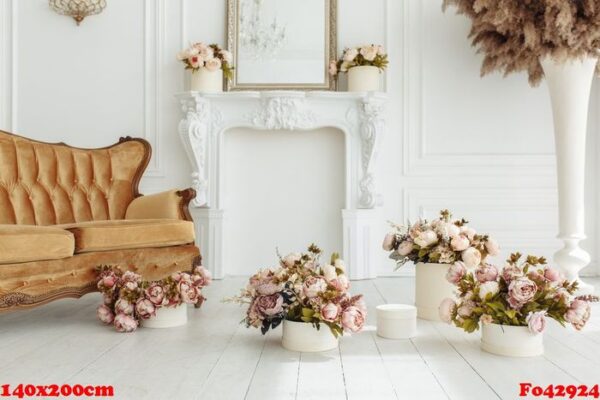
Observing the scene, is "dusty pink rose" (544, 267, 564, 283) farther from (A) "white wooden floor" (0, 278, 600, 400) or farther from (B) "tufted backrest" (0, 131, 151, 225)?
(B) "tufted backrest" (0, 131, 151, 225)

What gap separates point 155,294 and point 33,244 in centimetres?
59

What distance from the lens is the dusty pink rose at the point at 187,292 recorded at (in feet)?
8.13

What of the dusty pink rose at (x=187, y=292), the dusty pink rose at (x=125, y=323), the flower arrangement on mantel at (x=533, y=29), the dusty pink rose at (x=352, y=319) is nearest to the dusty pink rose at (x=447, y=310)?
the dusty pink rose at (x=352, y=319)

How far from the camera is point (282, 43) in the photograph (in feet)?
13.8

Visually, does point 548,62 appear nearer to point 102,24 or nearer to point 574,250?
point 574,250

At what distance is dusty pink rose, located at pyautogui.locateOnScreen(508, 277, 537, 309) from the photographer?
76.7 inches

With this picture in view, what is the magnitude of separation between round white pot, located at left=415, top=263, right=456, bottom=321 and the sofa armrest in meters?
1.40

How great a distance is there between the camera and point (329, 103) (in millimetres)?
4094

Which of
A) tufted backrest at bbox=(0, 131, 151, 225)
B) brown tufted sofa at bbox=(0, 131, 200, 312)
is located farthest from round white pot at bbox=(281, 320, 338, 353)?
tufted backrest at bbox=(0, 131, 151, 225)

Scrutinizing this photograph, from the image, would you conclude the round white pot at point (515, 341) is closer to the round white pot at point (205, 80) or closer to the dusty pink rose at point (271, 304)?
the dusty pink rose at point (271, 304)

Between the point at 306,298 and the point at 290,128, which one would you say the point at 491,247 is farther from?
the point at 290,128

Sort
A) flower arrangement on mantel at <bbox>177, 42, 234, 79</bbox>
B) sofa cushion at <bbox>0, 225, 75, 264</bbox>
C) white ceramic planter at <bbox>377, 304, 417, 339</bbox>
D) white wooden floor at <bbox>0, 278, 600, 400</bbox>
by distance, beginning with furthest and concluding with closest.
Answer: flower arrangement on mantel at <bbox>177, 42, 234, 79</bbox>
sofa cushion at <bbox>0, 225, 75, 264</bbox>
white ceramic planter at <bbox>377, 304, 417, 339</bbox>
white wooden floor at <bbox>0, 278, 600, 400</bbox>

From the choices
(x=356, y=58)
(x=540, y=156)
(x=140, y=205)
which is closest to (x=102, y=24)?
(x=140, y=205)

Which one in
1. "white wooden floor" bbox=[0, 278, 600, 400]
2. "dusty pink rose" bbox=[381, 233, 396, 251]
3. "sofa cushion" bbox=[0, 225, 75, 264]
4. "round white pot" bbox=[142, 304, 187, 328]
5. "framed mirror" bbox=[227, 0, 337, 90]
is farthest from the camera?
"framed mirror" bbox=[227, 0, 337, 90]
